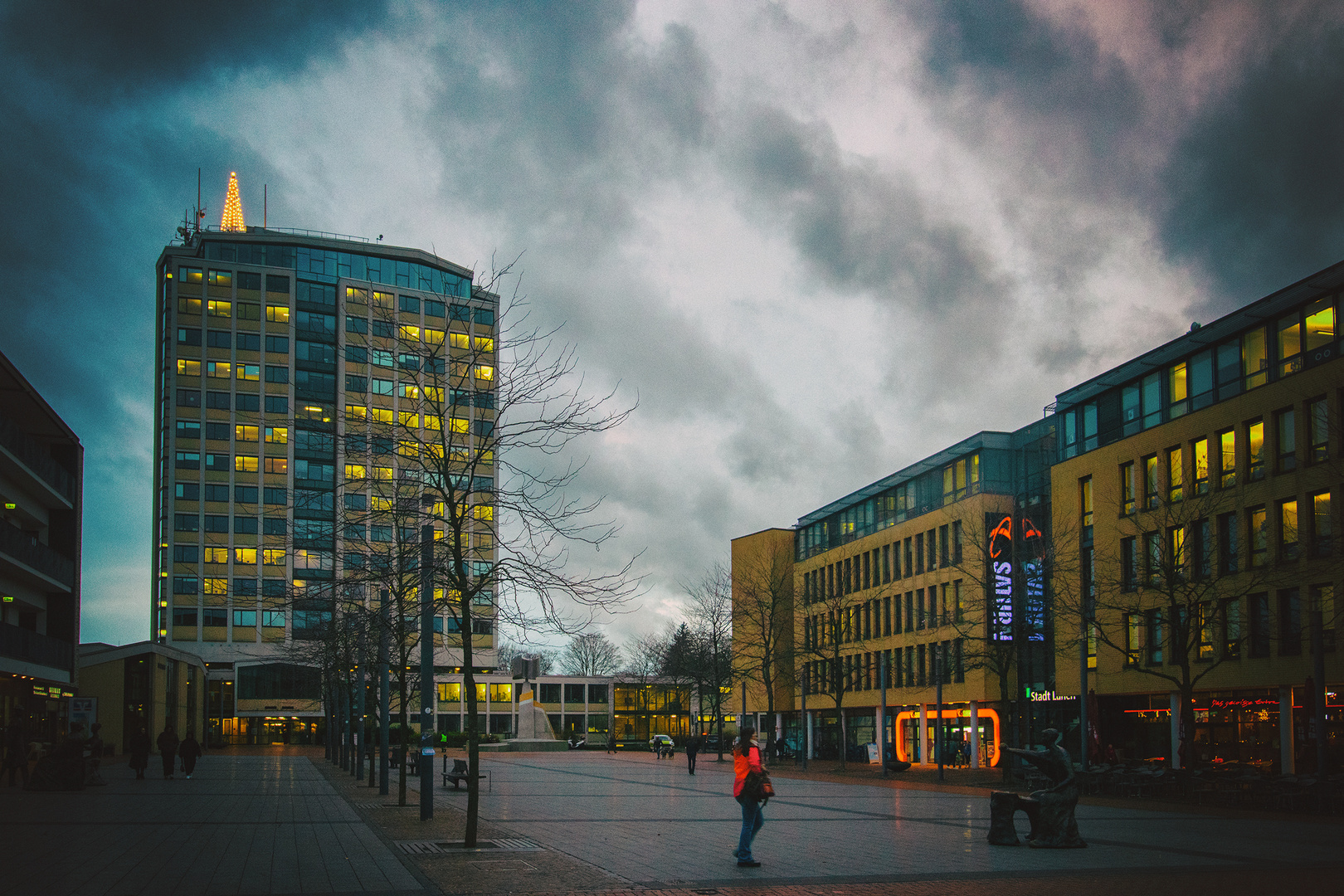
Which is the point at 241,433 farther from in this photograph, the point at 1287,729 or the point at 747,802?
the point at 747,802

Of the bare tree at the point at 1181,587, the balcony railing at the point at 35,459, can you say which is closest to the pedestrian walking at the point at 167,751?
the balcony railing at the point at 35,459

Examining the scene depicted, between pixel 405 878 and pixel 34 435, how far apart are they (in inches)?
1604

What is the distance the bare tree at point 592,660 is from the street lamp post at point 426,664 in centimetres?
12694

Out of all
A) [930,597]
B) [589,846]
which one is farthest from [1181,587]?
[930,597]

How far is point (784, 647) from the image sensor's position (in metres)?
86.3

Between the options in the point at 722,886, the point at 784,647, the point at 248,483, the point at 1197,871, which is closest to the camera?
the point at 722,886

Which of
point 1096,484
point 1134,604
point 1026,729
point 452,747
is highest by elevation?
point 1096,484

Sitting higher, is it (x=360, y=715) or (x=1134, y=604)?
(x=1134, y=604)

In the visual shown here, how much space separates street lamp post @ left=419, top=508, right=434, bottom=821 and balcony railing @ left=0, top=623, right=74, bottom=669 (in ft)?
76.8

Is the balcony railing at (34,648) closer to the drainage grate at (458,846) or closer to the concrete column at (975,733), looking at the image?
the drainage grate at (458,846)

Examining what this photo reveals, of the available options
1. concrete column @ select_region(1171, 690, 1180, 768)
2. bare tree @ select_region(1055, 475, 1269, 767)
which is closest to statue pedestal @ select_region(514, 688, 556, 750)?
bare tree @ select_region(1055, 475, 1269, 767)

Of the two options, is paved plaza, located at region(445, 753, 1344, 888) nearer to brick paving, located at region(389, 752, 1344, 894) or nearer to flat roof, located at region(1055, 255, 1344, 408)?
brick paving, located at region(389, 752, 1344, 894)

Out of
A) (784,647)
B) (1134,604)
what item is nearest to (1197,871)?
(1134,604)

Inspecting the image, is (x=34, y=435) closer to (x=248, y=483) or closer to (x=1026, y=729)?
(x=1026, y=729)
